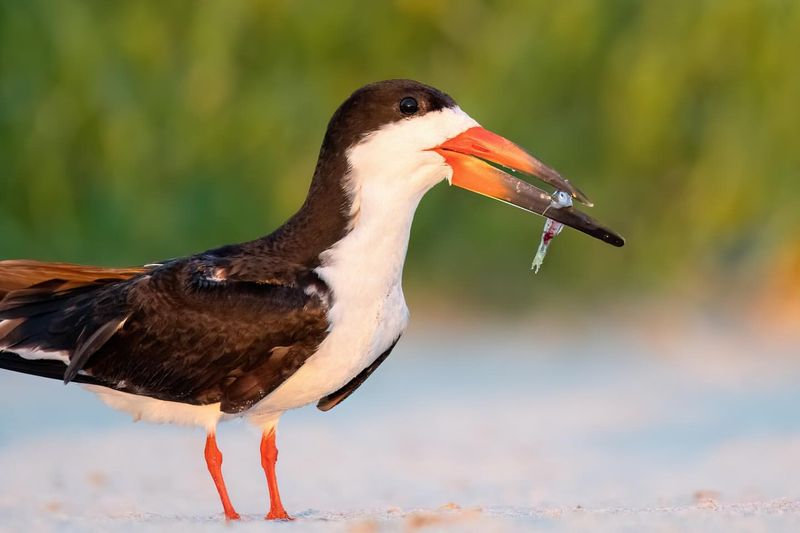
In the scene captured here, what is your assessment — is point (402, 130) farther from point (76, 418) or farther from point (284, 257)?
point (76, 418)

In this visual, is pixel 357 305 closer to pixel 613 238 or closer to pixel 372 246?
pixel 372 246

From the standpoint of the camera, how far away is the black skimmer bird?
14.5 feet

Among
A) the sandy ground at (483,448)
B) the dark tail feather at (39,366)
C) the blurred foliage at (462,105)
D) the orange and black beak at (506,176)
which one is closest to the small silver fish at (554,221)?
the orange and black beak at (506,176)

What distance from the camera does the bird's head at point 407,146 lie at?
176 inches

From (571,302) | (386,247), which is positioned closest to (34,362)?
(386,247)

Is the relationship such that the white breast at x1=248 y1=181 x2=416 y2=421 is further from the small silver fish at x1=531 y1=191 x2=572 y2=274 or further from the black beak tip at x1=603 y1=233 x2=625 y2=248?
the black beak tip at x1=603 y1=233 x2=625 y2=248

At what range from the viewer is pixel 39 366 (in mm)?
4707

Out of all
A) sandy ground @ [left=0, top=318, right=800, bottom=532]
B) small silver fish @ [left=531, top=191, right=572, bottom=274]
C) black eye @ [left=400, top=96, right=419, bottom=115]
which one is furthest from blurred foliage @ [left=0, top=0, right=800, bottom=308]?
black eye @ [left=400, top=96, right=419, bottom=115]

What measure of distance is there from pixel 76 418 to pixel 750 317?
4.37 metres

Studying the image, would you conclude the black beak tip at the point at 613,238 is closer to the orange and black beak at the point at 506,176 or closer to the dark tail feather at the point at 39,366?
the orange and black beak at the point at 506,176

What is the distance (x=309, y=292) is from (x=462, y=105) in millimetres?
5952

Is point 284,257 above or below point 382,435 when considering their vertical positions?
above

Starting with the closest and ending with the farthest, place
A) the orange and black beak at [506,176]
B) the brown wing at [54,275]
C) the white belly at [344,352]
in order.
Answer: the white belly at [344,352]
the orange and black beak at [506,176]
the brown wing at [54,275]

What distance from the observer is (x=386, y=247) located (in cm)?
450
